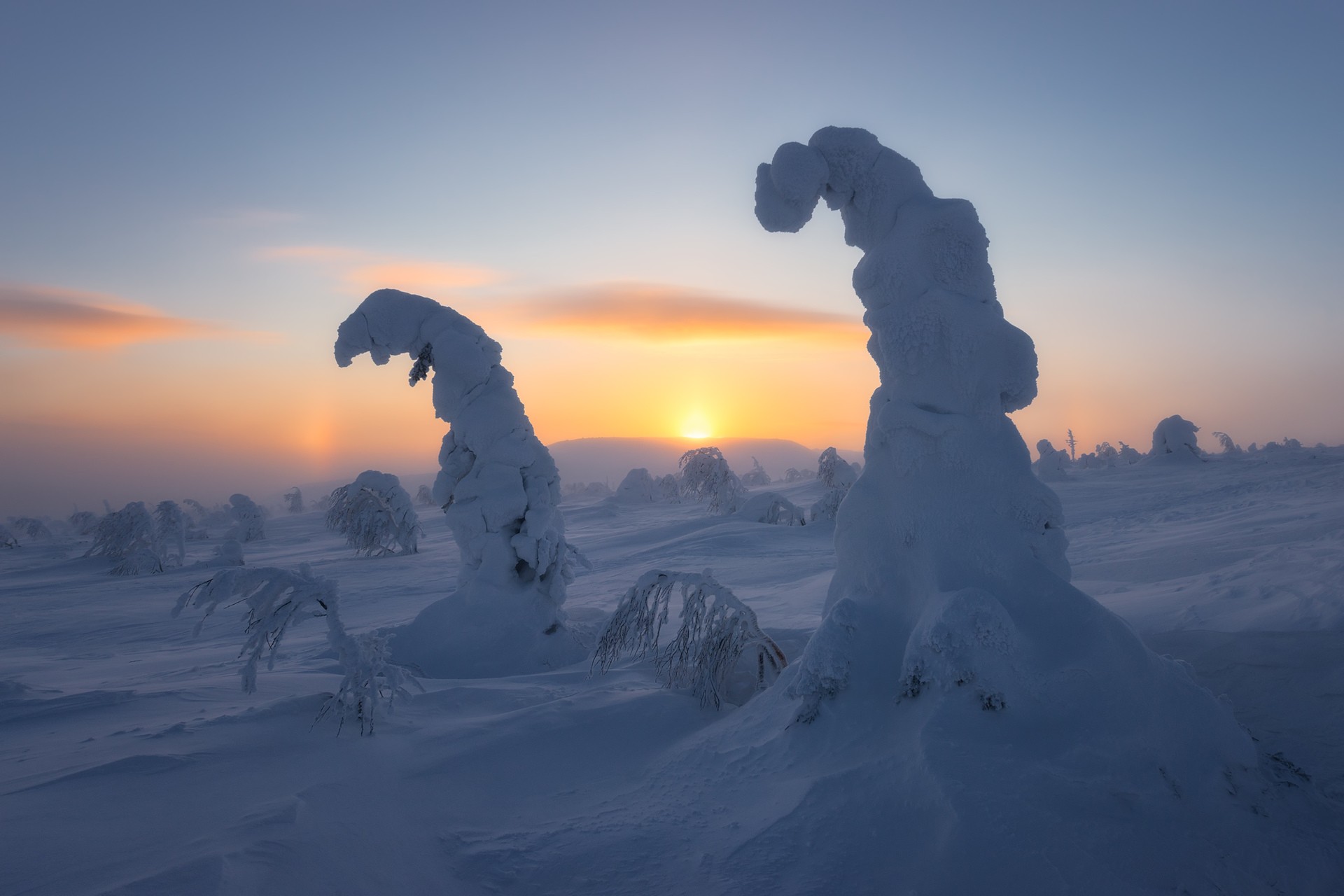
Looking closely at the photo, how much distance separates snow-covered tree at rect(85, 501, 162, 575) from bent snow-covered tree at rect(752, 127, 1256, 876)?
21.4 m

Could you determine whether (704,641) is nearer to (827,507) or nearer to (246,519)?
(827,507)

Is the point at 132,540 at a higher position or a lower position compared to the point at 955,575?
lower

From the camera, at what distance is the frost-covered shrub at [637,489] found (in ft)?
115

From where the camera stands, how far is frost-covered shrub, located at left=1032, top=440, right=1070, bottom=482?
23.6 m

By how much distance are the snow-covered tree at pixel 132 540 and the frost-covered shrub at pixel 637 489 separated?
19301 mm

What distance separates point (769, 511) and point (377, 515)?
40.3ft

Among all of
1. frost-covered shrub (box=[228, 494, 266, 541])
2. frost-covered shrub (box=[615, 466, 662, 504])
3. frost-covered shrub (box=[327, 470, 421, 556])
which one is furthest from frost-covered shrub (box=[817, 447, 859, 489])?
frost-covered shrub (box=[228, 494, 266, 541])

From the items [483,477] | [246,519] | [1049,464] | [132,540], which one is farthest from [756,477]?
[483,477]

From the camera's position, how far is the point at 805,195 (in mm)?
4969

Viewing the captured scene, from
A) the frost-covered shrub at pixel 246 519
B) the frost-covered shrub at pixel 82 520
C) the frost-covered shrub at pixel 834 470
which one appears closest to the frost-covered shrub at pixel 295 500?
the frost-covered shrub at pixel 82 520

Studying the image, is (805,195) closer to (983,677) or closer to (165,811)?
(983,677)

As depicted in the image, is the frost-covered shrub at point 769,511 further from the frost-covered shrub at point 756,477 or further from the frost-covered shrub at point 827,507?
the frost-covered shrub at point 756,477

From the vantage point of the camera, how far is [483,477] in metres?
9.29

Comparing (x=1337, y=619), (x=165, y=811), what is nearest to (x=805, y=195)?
(x=1337, y=619)
